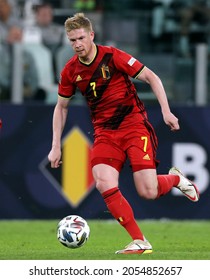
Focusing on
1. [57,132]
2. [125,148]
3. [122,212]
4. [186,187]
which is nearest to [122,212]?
[122,212]

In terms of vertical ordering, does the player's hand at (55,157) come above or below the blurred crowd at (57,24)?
above

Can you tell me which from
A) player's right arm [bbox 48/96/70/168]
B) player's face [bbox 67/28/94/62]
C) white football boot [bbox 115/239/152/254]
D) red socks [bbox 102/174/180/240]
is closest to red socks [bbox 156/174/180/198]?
red socks [bbox 102/174/180/240]

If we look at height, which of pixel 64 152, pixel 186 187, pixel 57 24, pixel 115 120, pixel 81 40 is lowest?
pixel 64 152

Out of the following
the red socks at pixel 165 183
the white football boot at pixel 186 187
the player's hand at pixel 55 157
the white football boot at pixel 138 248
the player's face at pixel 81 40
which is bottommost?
the white football boot at pixel 186 187

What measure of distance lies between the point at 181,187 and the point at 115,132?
119 cm

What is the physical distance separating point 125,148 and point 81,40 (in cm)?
113

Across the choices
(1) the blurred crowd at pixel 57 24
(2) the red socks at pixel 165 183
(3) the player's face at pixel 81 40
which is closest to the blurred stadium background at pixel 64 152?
(1) the blurred crowd at pixel 57 24

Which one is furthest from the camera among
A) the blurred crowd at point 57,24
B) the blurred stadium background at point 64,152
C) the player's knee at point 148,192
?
the blurred crowd at point 57,24

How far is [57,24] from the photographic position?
16.8 metres

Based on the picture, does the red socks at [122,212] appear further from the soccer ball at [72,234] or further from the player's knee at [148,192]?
the soccer ball at [72,234]

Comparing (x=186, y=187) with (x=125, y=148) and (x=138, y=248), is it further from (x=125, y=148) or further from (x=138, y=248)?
(x=138, y=248)

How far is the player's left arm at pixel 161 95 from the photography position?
9.53m

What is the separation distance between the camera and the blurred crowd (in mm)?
15477

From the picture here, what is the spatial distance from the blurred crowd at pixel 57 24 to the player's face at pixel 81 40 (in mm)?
5651
